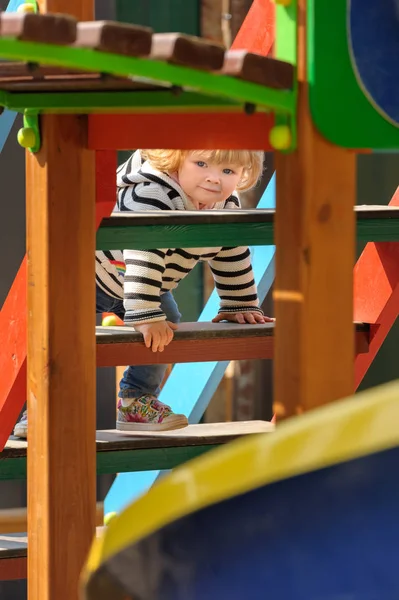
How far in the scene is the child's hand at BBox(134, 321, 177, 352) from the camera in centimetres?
303

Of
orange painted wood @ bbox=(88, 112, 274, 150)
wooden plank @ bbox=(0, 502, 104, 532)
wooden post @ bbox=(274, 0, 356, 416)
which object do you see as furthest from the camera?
wooden plank @ bbox=(0, 502, 104, 532)

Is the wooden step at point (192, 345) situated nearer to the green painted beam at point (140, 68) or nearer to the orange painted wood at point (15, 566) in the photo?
the orange painted wood at point (15, 566)

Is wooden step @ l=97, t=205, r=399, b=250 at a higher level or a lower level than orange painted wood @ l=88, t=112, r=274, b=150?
lower

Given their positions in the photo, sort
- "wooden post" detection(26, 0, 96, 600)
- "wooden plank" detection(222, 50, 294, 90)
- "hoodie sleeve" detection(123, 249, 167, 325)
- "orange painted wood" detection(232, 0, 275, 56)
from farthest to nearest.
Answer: "orange painted wood" detection(232, 0, 275, 56)
"hoodie sleeve" detection(123, 249, 167, 325)
"wooden post" detection(26, 0, 96, 600)
"wooden plank" detection(222, 50, 294, 90)

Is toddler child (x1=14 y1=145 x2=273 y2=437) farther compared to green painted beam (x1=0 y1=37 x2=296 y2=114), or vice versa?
toddler child (x1=14 y1=145 x2=273 y2=437)

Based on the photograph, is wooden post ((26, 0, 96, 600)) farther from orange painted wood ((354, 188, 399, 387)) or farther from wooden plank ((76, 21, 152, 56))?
orange painted wood ((354, 188, 399, 387))

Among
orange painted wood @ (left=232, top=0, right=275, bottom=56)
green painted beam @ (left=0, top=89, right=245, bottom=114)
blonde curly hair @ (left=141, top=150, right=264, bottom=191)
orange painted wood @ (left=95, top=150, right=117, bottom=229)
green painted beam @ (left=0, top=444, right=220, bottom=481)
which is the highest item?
orange painted wood @ (left=232, top=0, right=275, bottom=56)

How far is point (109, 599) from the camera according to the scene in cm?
170

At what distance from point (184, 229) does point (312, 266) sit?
2.47 feet

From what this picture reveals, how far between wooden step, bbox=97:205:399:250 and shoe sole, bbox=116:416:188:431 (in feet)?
1.79

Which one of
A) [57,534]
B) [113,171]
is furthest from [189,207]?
[57,534]

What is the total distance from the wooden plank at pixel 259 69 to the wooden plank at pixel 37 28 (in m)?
0.29

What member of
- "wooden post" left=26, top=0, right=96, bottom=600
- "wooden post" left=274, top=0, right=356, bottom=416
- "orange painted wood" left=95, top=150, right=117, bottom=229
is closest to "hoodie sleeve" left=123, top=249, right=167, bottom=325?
"orange painted wood" left=95, top=150, right=117, bottom=229

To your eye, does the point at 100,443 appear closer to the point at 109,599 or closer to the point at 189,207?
the point at 189,207
